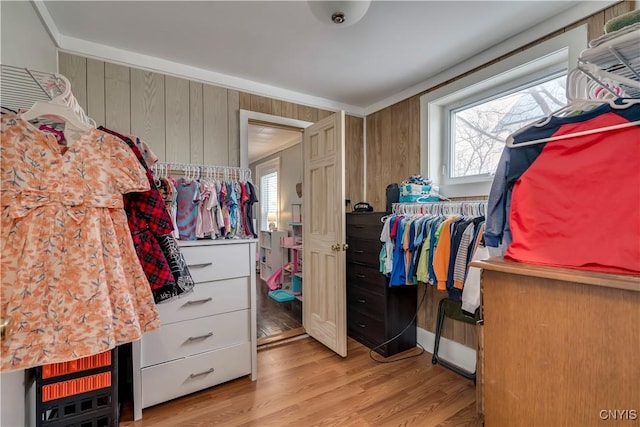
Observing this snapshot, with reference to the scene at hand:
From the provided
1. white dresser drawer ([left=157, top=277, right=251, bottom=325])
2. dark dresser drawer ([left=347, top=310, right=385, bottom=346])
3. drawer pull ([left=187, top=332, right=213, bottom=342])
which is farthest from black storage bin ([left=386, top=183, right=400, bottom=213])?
drawer pull ([left=187, top=332, right=213, bottom=342])

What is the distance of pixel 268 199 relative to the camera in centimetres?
566

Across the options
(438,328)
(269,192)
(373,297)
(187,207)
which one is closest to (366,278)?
(373,297)

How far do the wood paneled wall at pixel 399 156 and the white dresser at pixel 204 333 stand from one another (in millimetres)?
1555

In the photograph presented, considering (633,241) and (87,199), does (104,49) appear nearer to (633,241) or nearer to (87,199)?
(87,199)

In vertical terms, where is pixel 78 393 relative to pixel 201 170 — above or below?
below

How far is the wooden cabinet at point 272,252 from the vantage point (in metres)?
4.74

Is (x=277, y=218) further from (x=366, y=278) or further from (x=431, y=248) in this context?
(x=431, y=248)

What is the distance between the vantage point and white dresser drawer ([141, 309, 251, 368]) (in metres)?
1.71

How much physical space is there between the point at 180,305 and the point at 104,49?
1901mm

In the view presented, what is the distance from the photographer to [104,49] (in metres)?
2.02

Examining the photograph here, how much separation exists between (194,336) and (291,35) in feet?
6.93

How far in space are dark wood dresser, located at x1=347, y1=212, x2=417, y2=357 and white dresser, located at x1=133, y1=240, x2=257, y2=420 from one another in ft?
3.35

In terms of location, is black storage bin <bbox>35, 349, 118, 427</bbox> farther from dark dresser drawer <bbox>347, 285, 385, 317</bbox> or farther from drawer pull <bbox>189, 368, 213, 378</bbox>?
dark dresser drawer <bbox>347, 285, 385, 317</bbox>

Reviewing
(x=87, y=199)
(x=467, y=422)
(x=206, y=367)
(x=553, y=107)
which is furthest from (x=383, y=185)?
(x=87, y=199)
